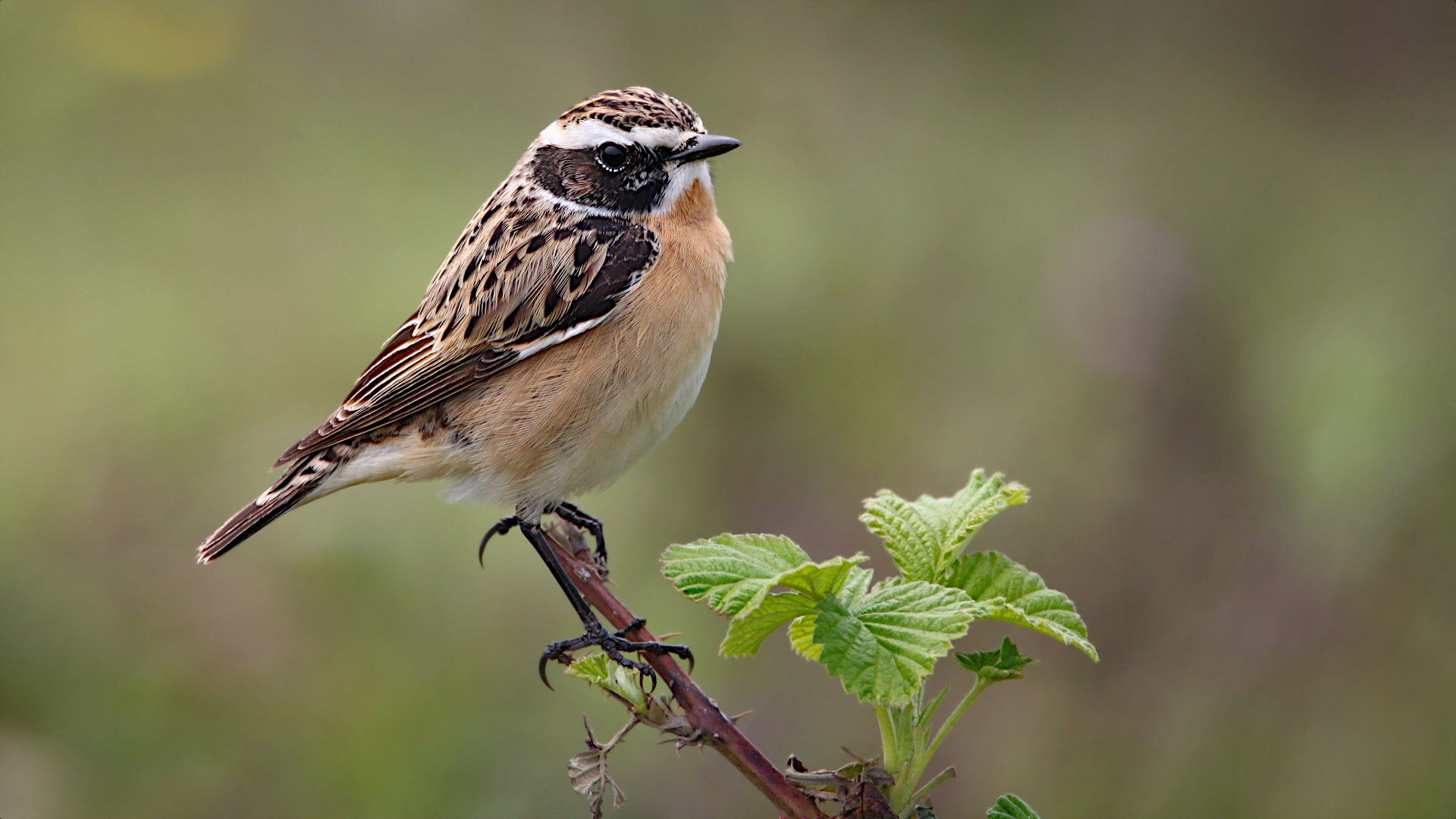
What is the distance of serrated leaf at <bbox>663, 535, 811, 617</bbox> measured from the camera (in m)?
1.75

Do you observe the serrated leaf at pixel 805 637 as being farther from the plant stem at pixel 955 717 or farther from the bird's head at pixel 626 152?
the bird's head at pixel 626 152

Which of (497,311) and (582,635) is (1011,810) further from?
(497,311)

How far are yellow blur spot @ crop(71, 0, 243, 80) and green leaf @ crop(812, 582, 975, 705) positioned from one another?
706 cm

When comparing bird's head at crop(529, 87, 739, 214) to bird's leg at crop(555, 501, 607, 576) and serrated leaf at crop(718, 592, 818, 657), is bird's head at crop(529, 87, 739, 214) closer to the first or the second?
bird's leg at crop(555, 501, 607, 576)

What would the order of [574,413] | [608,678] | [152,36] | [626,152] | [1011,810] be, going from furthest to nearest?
[152,36], [626,152], [574,413], [608,678], [1011,810]

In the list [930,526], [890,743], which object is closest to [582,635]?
[930,526]

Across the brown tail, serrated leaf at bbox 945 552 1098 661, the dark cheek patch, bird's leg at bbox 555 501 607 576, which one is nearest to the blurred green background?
bird's leg at bbox 555 501 607 576

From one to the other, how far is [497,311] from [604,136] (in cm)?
74

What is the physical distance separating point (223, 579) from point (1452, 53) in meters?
7.53

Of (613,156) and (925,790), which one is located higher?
(613,156)

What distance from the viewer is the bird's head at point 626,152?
398 cm

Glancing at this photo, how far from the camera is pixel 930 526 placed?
200 cm

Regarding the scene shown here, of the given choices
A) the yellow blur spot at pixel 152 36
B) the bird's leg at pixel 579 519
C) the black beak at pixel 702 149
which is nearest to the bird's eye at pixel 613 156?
the black beak at pixel 702 149

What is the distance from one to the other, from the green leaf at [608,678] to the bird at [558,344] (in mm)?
1619
